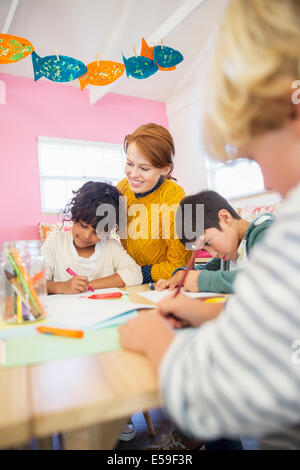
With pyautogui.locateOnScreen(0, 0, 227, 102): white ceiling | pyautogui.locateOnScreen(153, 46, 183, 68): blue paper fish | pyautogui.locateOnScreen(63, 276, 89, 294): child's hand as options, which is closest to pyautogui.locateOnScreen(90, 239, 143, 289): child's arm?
pyautogui.locateOnScreen(63, 276, 89, 294): child's hand

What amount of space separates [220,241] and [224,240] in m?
0.02

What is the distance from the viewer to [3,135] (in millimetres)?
3941

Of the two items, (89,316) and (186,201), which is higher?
(186,201)

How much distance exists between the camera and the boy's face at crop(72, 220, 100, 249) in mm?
1352

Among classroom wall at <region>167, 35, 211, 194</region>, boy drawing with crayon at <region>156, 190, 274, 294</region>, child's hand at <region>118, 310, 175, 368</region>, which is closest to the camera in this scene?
child's hand at <region>118, 310, 175, 368</region>

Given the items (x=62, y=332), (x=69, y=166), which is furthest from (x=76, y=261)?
(x=69, y=166)

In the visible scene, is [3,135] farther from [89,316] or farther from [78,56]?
[89,316]

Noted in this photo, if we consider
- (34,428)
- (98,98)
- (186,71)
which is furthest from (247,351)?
(186,71)

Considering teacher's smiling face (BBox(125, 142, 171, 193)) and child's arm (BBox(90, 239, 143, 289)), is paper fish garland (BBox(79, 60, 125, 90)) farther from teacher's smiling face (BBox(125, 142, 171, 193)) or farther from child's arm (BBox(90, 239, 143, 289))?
child's arm (BBox(90, 239, 143, 289))

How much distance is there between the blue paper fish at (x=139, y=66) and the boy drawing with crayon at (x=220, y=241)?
2.01 meters

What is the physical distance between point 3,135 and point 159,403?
13.8 ft

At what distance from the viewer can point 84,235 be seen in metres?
1.35

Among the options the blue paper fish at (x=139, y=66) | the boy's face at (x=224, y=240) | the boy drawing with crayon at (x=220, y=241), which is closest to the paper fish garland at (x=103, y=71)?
the blue paper fish at (x=139, y=66)

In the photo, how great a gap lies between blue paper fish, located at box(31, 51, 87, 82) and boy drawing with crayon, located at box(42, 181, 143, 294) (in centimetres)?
157
